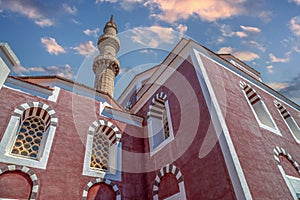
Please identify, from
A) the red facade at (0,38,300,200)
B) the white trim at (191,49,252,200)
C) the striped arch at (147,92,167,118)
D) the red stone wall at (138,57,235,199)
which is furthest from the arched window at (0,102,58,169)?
the white trim at (191,49,252,200)

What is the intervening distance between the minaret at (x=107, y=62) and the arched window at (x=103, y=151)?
5277 mm

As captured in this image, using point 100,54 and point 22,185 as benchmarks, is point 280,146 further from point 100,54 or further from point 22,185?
point 100,54

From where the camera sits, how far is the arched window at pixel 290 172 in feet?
16.6

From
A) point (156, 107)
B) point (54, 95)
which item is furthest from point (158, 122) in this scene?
point (54, 95)

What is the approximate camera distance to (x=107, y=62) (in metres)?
14.8

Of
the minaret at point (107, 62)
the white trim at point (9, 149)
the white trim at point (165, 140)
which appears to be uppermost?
the minaret at point (107, 62)

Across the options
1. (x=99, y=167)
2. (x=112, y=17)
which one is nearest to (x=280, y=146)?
(x=99, y=167)

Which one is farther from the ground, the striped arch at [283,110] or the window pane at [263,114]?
the striped arch at [283,110]

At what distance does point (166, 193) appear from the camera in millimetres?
6070

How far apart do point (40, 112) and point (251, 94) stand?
766 centimetres

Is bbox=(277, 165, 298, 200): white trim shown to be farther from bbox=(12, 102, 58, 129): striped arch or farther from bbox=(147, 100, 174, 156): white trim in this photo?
bbox=(12, 102, 58, 129): striped arch

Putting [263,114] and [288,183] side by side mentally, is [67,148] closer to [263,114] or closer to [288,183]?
[288,183]

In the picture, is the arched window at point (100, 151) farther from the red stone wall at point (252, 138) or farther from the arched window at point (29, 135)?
the red stone wall at point (252, 138)

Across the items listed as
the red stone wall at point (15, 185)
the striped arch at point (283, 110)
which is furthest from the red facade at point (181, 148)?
the striped arch at point (283, 110)
